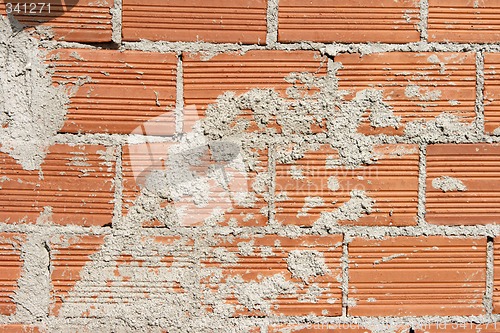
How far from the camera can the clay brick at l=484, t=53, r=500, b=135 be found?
4.20 ft

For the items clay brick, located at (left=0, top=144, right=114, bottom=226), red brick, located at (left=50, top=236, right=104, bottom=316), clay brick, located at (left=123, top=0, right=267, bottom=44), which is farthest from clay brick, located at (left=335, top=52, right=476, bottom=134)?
red brick, located at (left=50, top=236, right=104, bottom=316)

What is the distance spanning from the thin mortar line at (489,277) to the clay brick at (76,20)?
1.21 meters

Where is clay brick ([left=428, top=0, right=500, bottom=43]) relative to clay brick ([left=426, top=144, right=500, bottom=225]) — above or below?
above

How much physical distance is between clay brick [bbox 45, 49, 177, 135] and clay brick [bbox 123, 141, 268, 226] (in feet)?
0.23

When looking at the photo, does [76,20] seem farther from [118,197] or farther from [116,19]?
[118,197]

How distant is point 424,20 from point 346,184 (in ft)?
1.66

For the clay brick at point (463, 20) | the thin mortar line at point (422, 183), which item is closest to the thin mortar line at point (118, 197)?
the thin mortar line at point (422, 183)

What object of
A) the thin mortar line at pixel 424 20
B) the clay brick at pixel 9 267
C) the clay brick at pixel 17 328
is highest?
the thin mortar line at pixel 424 20

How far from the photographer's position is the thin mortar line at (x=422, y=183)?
128 centimetres

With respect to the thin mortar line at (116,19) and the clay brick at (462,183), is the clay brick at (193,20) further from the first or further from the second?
the clay brick at (462,183)

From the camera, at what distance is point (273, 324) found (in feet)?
4.23

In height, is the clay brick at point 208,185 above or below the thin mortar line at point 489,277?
above

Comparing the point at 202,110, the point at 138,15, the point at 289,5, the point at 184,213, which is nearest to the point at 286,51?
the point at 289,5

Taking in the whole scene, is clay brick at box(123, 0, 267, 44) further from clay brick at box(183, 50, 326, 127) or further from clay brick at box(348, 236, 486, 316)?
clay brick at box(348, 236, 486, 316)
